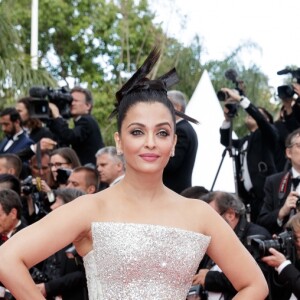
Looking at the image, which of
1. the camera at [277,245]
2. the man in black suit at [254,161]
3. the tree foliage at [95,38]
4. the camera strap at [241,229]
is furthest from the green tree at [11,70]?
the tree foliage at [95,38]

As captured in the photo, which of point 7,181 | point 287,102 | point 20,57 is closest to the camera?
point 7,181

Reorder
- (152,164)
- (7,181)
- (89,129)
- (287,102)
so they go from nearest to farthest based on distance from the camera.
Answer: (152,164)
(7,181)
(287,102)
(89,129)

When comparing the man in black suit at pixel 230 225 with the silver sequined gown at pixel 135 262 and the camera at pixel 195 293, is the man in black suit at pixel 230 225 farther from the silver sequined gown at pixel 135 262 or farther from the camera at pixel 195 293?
the silver sequined gown at pixel 135 262

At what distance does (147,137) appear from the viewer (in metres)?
3.67

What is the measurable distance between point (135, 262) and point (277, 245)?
2209 millimetres

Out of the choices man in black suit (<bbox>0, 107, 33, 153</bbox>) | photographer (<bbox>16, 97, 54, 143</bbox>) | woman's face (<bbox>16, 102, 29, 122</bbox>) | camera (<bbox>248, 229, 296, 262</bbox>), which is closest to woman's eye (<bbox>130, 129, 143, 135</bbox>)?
camera (<bbox>248, 229, 296, 262</bbox>)

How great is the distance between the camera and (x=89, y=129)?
30.0 feet

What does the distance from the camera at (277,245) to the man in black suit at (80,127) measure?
3620mm

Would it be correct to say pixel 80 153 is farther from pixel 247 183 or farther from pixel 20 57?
pixel 20 57

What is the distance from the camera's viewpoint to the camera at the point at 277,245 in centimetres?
561

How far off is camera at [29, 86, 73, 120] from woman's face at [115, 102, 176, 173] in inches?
214

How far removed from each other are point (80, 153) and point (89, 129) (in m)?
0.61

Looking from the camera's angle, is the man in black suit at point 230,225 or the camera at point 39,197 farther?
the camera at point 39,197

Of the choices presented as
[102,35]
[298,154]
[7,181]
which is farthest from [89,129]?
[102,35]
